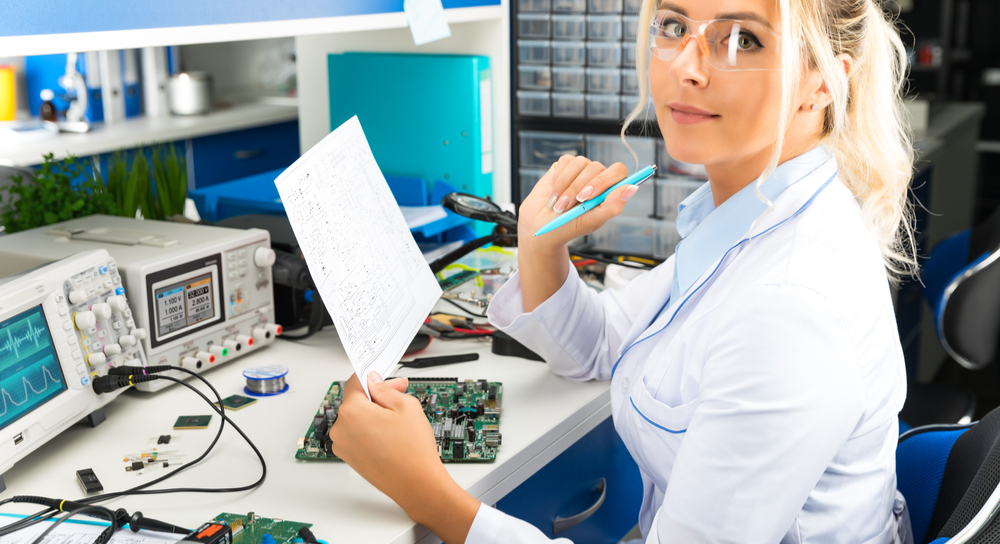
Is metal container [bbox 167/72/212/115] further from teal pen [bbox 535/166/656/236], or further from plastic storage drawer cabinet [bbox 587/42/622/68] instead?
teal pen [bbox 535/166/656/236]

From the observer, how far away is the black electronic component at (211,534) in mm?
740

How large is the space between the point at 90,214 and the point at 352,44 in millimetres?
686

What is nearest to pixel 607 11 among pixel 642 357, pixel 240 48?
pixel 642 357

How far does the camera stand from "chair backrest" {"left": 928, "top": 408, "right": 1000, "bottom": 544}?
722mm

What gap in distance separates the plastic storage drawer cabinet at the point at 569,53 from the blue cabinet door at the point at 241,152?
8.09 ft

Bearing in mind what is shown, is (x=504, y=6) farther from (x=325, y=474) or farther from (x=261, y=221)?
(x=325, y=474)

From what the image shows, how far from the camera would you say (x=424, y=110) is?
1715 millimetres

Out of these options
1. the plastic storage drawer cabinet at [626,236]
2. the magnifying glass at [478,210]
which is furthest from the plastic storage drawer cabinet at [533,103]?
the magnifying glass at [478,210]

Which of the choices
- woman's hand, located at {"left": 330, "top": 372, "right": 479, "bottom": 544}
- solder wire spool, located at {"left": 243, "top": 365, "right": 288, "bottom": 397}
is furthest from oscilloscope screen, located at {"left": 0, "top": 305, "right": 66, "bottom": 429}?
woman's hand, located at {"left": 330, "top": 372, "right": 479, "bottom": 544}

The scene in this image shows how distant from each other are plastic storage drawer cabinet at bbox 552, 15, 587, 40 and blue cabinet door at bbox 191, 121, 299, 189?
2481mm

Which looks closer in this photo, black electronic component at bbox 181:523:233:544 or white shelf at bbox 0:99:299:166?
black electronic component at bbox 181:523:233:544

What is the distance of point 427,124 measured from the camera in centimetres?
172

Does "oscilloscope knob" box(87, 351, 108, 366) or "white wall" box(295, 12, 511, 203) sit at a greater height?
"white wall" box(295, 12, 511, 203)

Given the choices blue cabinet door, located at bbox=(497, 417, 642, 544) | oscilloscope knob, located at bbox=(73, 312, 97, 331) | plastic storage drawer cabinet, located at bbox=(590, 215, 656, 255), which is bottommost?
blue cabinet door, located at bbox=(497, 417, 642, 544)
